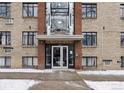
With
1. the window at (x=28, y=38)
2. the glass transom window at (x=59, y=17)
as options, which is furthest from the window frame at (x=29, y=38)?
the glass transom window at (x=59, y=17)

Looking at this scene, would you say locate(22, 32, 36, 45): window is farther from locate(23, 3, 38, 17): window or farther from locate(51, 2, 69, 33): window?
locate(51, 2, 69, 33): window

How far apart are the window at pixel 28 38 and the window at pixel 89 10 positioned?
5.39 metres

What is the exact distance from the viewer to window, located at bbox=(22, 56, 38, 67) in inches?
1304

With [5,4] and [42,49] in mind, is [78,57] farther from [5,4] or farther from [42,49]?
[5,4]

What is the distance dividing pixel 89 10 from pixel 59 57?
5537 mm

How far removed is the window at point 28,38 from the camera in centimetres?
3306

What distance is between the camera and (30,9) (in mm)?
33281

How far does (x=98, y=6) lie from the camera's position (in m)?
33.0

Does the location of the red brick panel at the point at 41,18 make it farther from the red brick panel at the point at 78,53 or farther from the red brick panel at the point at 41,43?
the red brick panel at the point at 78,53

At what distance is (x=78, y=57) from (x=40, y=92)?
18.3 metres

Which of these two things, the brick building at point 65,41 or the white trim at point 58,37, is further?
the brick building at point 65,41

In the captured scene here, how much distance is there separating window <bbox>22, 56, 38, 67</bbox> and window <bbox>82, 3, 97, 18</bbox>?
21.4 ft

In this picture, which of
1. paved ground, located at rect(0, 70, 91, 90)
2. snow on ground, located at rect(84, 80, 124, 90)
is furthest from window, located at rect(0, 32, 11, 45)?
snow on ground, located at rect(84, 80, 124, 90)

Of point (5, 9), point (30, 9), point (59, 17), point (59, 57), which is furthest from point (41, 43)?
point (5, 9)
